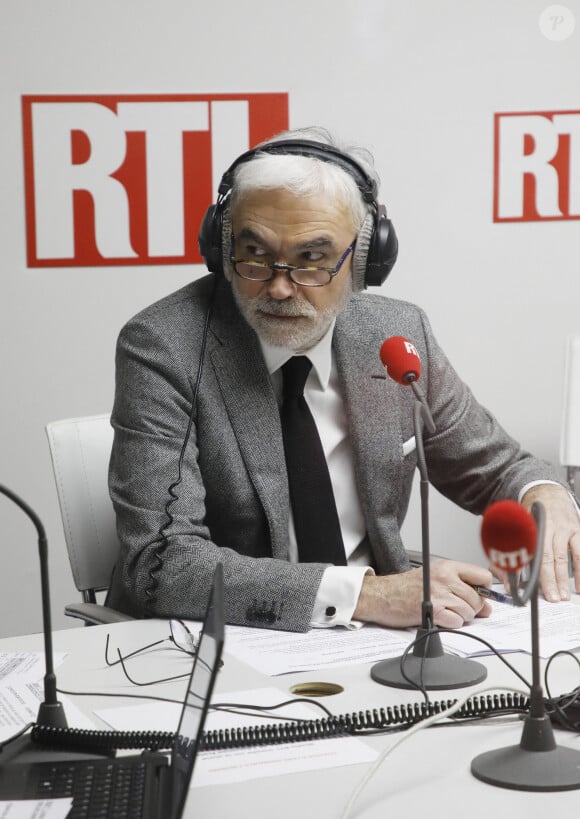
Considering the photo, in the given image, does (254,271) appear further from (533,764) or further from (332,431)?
(533,764)

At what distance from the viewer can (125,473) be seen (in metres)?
1.65

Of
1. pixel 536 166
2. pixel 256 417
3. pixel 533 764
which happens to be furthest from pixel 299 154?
pixel 536 166

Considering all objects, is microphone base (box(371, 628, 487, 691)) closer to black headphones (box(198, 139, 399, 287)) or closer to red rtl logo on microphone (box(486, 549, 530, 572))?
red rtl logo on microphone (box(486, 549, 530, 572))

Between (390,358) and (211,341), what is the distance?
552 mm

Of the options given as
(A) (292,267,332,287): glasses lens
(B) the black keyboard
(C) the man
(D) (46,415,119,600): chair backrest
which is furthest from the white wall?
(B) the black keyboard

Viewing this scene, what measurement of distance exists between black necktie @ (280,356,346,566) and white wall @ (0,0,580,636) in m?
1.26

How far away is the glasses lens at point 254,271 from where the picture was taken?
1747 mm

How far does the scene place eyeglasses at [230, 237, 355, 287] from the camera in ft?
5.73

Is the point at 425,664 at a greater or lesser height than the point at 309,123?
lesser

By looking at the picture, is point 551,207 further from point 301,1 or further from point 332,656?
point 332,656

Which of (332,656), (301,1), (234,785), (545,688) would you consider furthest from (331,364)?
(301,1)

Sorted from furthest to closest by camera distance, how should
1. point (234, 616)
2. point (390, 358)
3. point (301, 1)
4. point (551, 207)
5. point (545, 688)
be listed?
point (551, 207) < point (301, 1) < point (234, 616) < point (390, 358) < point (545, 688)

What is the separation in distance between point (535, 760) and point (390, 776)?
0.14m

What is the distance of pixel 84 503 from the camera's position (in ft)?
6.36
